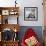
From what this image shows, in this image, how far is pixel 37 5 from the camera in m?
5.98

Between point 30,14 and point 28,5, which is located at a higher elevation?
point 28,5

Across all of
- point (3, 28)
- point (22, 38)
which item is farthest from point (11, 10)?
point (22, 38)

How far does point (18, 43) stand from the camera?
5.82 m

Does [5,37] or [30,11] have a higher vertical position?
[30,11]

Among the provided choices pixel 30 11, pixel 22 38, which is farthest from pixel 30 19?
pixel 22 38

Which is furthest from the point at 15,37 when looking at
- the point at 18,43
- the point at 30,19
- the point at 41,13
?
the point at 41,13

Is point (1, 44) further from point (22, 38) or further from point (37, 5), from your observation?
point (37, 5)

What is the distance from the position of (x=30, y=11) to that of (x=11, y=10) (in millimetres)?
729

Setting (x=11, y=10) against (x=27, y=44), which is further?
(x=11, y=10)

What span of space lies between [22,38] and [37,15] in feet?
3.44

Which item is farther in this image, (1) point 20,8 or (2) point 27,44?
(1) point 20,8

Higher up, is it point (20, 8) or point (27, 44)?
point (20, 8)

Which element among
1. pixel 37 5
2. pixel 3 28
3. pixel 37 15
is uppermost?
pixel 37 5

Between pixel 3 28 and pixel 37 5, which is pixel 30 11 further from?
pixel 3 28
